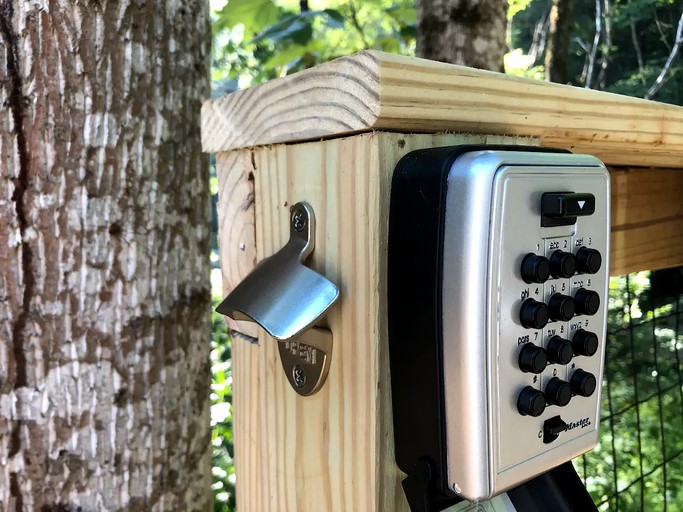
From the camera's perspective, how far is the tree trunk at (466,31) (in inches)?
A: 70.7

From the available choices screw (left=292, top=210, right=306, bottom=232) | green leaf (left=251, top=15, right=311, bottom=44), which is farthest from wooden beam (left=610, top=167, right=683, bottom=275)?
green leaf (left=251, top=15, right=311, bottom=44)

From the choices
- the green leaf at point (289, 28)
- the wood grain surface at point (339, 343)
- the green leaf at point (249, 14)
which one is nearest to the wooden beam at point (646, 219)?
the wood grain surface at point (339, 343)

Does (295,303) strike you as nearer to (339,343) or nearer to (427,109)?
(339,343)

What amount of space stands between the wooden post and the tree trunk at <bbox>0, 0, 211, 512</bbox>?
0.40 metres

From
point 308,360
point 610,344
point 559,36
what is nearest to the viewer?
point 308,360

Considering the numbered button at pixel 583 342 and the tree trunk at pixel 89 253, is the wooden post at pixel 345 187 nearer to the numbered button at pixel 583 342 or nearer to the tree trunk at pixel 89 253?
the numbered button at pixel 583 342

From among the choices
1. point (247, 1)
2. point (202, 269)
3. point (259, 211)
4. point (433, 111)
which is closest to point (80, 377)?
point (202, 269)

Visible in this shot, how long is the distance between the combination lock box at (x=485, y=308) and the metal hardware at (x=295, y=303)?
0.25 feet

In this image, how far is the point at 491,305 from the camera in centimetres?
48

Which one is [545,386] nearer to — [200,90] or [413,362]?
[413,362]

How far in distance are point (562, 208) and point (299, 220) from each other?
0.26 m

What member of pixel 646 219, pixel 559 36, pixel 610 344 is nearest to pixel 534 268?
pixel 646 219

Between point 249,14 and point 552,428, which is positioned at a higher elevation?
point 249,14

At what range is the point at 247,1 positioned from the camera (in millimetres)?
2037
